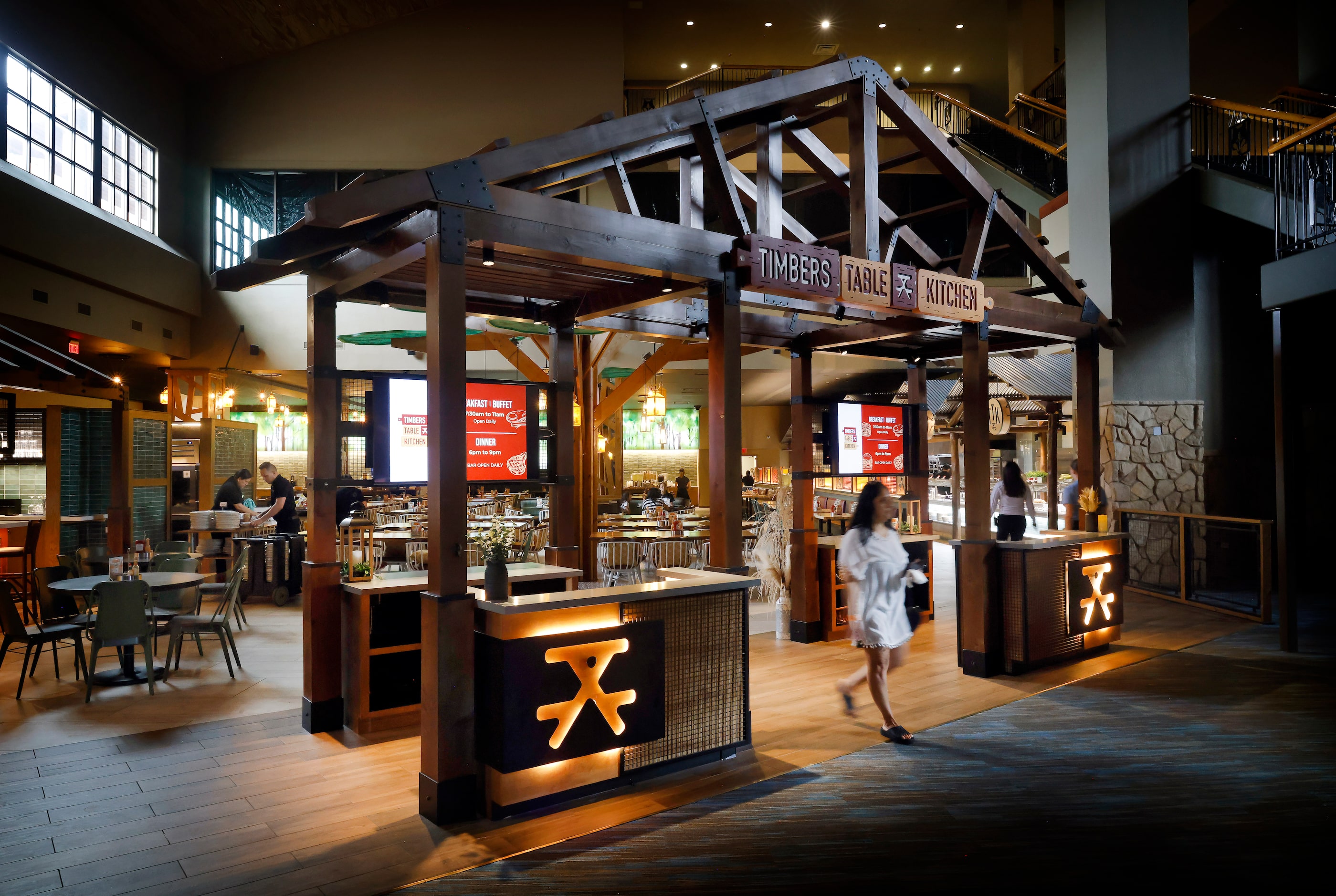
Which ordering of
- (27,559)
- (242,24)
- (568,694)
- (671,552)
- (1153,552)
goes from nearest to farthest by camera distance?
(568,694) < (27,559) < (671,552) < (1153,552) < (242,24)

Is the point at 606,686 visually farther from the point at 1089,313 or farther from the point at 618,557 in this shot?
the point at 618,557

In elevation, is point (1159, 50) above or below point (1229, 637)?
above

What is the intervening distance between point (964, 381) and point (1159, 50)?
7.86m

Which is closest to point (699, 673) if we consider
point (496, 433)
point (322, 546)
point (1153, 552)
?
point (496, 433)

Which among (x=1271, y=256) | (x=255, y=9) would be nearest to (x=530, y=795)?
(x=1271, y=256)

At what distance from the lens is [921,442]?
8.50 m

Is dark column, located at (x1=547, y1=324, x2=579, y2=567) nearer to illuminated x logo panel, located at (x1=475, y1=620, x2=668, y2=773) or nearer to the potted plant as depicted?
the potted plant

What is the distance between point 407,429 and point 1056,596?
5.31 metres

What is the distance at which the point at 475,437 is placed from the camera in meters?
5.05

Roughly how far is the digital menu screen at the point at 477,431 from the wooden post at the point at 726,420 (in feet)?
4.13

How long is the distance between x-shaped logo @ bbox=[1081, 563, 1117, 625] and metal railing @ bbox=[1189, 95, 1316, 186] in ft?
18.9

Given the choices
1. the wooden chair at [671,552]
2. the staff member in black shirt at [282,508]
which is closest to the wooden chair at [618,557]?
the wooden chair at [671,552]

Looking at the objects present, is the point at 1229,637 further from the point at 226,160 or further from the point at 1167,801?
the point at 226,160

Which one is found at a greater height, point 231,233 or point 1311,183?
point 231,233
